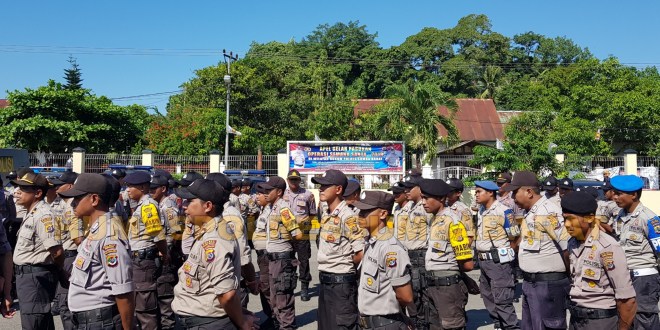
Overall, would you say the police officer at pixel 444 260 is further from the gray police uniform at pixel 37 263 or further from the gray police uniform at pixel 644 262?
the gray police uniform at pixel 37 263

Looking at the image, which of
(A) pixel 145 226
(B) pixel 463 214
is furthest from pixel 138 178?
(B) pixel 463 214

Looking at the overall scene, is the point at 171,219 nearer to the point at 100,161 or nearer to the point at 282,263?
the point at 282,263

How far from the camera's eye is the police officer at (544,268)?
5926 millimetres

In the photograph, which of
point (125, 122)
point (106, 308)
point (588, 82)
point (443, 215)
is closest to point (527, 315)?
point (443, 215)

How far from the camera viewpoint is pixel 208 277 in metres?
4.32

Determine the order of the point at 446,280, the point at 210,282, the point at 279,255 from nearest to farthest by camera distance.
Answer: the point at 210,282, the point at 446,280, the point at 279,255

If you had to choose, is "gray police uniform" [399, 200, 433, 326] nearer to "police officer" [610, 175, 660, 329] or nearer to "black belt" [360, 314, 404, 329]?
"police officer" [610, 175, 660, 329]

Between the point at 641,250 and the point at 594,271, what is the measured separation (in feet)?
5.57

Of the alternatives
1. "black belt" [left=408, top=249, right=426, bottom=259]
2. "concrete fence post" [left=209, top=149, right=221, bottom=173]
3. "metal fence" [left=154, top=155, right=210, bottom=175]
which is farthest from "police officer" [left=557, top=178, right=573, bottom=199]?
"metal fence" [left=154, top=155, right=210, bottom=175]

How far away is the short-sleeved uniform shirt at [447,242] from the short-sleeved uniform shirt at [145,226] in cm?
334

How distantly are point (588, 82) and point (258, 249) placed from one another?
3445 cm

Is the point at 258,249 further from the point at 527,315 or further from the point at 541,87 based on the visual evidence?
the point at 541,87

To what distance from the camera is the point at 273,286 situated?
26.1ft

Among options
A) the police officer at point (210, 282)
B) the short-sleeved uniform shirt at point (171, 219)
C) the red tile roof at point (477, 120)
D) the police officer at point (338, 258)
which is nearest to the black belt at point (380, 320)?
the police officer at point (210, 282)
